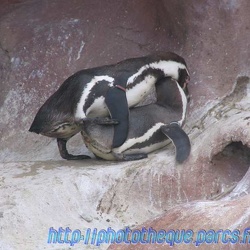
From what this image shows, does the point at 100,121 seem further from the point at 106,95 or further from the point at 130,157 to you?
the point at 130,157

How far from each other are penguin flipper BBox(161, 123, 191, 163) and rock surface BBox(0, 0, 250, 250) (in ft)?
0.16

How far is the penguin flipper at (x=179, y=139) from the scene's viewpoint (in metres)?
5.41

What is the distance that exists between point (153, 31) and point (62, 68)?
0.77 meters

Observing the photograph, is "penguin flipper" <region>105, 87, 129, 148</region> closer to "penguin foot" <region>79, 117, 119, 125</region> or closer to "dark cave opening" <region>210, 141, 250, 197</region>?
"penguin foot" <region>79, 117, 119, 125</region>

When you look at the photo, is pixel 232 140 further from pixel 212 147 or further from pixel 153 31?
pixel 153 31

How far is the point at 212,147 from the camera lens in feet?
17.5

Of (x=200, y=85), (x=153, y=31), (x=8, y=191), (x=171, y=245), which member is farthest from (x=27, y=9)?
(x=171, y=245)

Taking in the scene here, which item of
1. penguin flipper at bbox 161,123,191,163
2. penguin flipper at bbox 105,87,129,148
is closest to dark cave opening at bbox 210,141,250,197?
penguin flipper at bbox 161,123,191,163

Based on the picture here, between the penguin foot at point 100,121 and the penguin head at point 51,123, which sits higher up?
the penguin foot at point 100,121

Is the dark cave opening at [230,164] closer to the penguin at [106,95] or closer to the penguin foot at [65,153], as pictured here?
the penguin at [106,95]

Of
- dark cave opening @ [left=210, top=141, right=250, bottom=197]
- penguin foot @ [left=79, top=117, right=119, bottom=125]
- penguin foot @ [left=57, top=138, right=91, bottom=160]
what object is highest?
penguin foot @ [left=79, top=117, right=119, bottom=125]

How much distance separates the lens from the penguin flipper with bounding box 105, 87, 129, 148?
5.75 metres

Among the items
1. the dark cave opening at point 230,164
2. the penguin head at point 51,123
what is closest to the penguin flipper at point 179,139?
the dark cave opening at point 230,164

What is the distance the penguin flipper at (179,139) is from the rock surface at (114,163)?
5 cm
